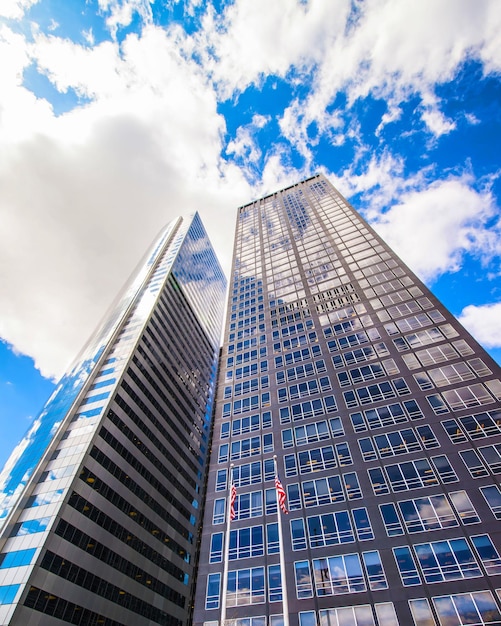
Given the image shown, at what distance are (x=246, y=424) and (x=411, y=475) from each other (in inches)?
897

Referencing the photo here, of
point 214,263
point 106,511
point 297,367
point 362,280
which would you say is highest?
point 214,263

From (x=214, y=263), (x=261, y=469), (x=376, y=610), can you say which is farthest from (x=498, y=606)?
(x=214, y=263)

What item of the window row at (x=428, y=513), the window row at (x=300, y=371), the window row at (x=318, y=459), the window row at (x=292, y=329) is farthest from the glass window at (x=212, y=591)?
the window row at (x=292, y=329)

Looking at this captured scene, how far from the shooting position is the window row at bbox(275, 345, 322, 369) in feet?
189

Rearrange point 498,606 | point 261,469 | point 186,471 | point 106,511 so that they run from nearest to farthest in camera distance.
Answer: point 498,606, point 261,469, point 106,511, point 186,471

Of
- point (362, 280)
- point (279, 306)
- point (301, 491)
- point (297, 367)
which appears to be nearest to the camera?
point (301, 491)

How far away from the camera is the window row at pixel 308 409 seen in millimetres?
48412

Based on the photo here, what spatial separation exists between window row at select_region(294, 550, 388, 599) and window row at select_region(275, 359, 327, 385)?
25130mm

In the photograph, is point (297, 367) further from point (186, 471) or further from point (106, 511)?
point (186, 471)

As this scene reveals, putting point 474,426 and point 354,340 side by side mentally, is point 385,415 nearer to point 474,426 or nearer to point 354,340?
point 474,426

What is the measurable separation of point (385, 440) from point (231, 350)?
110 ft

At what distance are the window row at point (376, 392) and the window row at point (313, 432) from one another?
11.1ft

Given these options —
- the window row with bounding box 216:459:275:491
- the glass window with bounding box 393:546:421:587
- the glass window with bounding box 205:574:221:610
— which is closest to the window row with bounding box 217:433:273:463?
the window row with bounding box 216:459:275:491

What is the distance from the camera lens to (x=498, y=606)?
26609 mm
